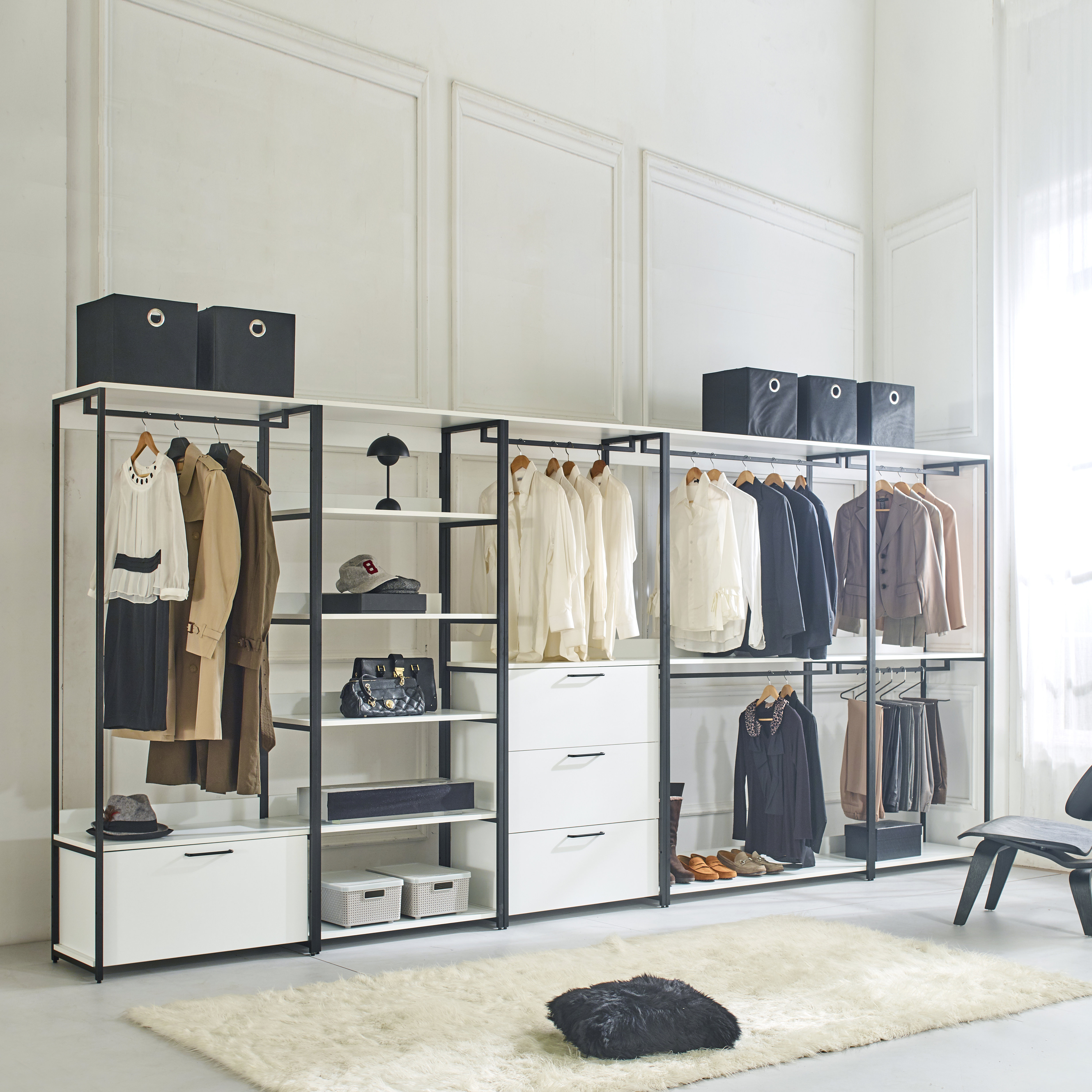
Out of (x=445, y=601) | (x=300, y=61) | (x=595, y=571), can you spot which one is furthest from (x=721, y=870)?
(x=300, y=61)

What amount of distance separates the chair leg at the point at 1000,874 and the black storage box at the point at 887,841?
851 millimetres

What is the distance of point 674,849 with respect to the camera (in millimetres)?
5410

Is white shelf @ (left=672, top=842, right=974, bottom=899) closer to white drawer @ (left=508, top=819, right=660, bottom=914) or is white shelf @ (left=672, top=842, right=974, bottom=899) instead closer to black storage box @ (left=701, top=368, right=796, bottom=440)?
white drawer @ (left=508, top=819, right=660, bottom=914)

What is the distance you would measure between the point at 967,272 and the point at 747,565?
2226 millimetres

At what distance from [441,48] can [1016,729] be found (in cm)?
424

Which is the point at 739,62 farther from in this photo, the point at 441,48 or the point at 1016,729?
the point at 1016,729

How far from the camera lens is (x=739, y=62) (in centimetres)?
652

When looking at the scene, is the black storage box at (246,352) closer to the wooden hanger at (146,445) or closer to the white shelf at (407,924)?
the wooden hanger at (146,445)

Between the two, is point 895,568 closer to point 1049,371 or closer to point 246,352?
point 1049,371

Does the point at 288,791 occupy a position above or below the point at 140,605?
below

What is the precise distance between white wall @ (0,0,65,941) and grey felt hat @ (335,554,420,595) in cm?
106

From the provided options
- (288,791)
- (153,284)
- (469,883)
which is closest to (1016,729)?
(469,883)

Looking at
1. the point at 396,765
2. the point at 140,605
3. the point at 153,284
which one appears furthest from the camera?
the point at 396,765

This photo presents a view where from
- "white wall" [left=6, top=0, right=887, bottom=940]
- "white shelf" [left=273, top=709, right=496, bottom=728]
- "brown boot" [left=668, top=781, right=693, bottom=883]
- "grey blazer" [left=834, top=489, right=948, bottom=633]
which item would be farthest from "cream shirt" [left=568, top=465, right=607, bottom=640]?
"grey blazer" [left=834, top=489, right=948, bottom=633]
